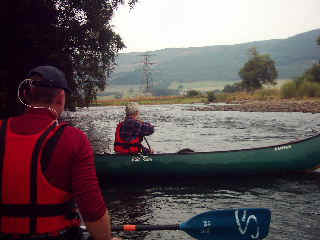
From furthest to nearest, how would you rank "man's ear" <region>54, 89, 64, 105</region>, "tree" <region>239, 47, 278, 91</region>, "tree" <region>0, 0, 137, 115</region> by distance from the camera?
"tree" <region>239, 47, 278, 91</region> < "tree" <region>0, 0, 137, 115</region> < "man's ear" <region>54, 89, 64, 105</region>

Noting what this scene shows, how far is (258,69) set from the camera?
85.8 m

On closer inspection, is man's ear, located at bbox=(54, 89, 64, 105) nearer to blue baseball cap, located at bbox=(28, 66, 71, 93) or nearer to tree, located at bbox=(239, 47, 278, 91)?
blue baseball cap, located at bbox=(28, 66, 71, 93)

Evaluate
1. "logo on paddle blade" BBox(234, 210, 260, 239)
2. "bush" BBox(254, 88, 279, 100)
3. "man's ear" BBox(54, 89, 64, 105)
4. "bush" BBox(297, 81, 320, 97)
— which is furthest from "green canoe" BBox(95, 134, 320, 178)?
"bush" BBox(254, 88, 279, 100)

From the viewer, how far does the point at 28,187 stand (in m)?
1.90

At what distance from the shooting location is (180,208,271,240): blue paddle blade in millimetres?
3266

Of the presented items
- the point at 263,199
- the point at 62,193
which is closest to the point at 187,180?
the point at 263,199

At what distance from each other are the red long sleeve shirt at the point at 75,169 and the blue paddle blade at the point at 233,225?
165cm

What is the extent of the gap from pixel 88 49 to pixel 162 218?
983 centimetres

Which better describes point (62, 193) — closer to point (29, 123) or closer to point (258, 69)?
point (29, 123)

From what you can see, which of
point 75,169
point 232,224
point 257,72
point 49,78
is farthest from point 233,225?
point 257,72

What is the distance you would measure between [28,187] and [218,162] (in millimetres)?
6896

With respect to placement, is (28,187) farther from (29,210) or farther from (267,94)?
(267,94)

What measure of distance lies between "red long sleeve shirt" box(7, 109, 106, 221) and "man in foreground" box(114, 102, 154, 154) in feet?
19.4

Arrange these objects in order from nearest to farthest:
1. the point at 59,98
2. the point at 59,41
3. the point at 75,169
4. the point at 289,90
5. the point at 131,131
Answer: the point at 75,169 < the point at 59,98 < the point at 131,131 < the point at 59,41 < the point at 289,90
